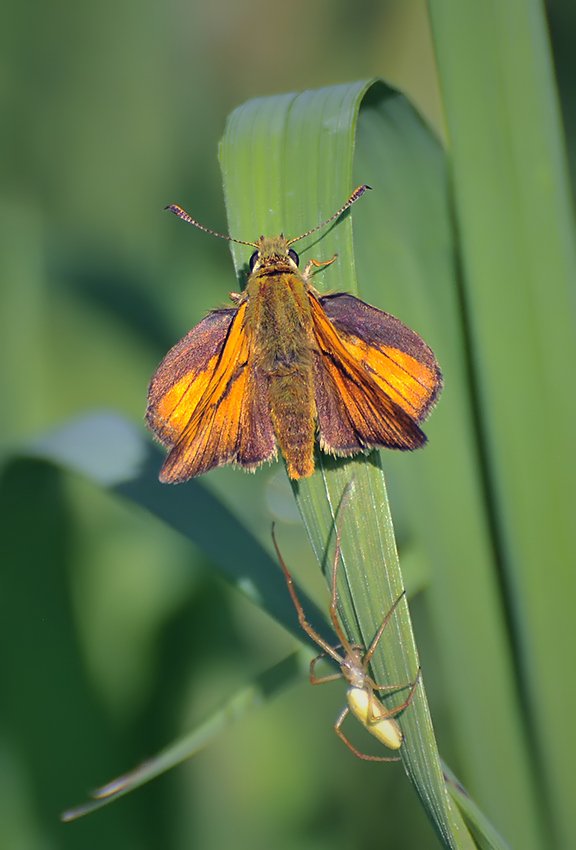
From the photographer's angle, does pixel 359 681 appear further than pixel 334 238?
Yes

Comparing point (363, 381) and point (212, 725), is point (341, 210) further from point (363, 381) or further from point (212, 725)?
point (212, 725)

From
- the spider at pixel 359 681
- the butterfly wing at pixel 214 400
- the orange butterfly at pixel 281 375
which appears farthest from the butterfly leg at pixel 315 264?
the spider at pixel 359 681

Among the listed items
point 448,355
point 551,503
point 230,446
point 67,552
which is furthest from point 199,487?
point 67,552

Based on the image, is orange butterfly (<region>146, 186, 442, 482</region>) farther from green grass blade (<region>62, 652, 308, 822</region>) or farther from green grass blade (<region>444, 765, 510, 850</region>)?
green grass blade (<region>444, 765, 510, 850</region>)

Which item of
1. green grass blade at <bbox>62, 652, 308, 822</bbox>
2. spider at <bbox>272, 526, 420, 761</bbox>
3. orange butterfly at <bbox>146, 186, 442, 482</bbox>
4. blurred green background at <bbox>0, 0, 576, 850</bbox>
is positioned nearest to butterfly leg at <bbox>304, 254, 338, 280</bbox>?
orange butterfly at <bbox>146, 186, 442, 482</bbox>

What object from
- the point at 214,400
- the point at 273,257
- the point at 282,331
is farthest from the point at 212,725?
the point at 273,257

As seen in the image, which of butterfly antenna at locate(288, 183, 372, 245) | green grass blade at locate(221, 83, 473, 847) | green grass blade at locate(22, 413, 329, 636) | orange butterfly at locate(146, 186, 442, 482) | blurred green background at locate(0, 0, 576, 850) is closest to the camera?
green grass blade at locate(221, 83, 473, 847)
